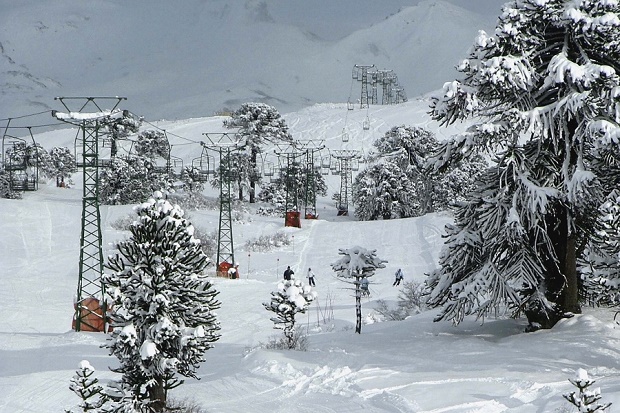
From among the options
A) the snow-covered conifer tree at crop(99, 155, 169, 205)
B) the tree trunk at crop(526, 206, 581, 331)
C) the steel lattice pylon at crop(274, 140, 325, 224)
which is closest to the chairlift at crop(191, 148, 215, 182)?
the snow-covered conifer tree at crop(99, 155, 169, 205)

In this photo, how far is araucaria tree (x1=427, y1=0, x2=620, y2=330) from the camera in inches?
624

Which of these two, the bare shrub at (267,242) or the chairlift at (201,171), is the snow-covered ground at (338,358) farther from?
the chairlift at (201,171)

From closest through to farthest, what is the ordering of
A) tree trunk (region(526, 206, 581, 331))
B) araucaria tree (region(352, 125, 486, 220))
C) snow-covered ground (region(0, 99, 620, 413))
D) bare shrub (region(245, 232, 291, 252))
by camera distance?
snow-covered ground (region(0, 99, 620, 413)) < tree trunk (region(526, 206, 581, 331)) < bare shrub (region(245, 232, 291, 252)) < araucaria tree (region(352, 125, 486, 220))

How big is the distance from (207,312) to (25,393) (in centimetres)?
567

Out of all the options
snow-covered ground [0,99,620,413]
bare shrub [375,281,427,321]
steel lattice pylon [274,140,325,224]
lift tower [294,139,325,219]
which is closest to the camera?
snow-covered ground [0,99,620,413]

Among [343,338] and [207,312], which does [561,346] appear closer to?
[343,338]

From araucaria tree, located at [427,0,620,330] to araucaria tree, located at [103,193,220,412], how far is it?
707 cm

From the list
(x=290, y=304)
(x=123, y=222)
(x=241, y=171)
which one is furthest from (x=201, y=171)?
(x=290, y=304)

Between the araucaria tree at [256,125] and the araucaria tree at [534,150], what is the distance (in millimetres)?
53278

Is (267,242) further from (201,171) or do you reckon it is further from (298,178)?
(298,178)

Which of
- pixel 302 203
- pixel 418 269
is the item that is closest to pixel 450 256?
pixel 418 269

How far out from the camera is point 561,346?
1512cm

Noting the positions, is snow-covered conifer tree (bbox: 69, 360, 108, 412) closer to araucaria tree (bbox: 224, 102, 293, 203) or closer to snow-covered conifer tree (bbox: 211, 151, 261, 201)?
snow-covered conifer tree (bbox: 211, 151, 261, 201)

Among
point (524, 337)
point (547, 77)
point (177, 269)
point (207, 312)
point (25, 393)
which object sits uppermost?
point (547, 77)
